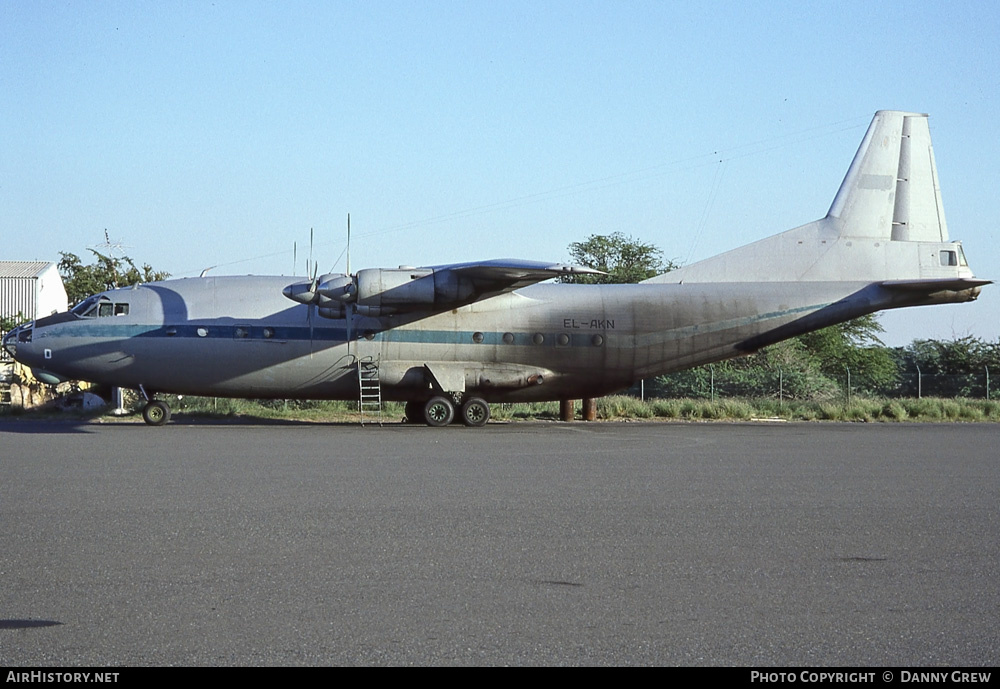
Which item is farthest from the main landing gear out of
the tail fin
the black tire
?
the tail fin

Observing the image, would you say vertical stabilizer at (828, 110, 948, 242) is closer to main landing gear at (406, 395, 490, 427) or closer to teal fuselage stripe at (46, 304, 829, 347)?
teal fuselage stripe at (46, 304, 829, 347)

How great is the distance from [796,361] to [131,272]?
31.9 meters

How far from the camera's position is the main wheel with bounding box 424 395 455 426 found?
2464cm

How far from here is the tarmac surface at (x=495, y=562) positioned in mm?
5062

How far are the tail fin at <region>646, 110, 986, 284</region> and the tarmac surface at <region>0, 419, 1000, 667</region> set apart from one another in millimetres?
11768

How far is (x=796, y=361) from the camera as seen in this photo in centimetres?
4675

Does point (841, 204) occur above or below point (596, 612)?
above

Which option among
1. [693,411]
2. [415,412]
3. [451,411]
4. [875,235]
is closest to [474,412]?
[451,411]

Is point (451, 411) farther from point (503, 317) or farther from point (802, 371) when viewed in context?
point (802, 371)

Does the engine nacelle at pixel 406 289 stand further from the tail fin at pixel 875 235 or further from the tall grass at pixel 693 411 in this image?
the tall grass at pixel 693 411

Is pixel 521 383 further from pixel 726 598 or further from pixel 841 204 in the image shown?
pixel 726 598

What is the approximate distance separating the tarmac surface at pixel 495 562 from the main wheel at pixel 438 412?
391 inches
